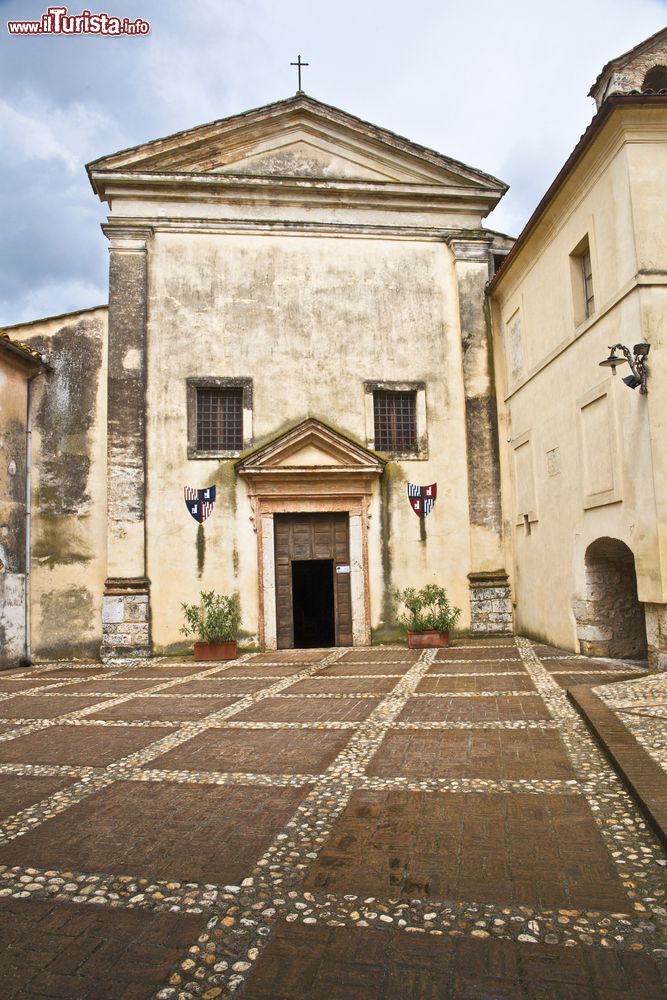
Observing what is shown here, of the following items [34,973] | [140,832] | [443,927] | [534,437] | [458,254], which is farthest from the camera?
[458,254]

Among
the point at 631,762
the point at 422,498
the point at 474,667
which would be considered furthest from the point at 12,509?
the point at 631,762

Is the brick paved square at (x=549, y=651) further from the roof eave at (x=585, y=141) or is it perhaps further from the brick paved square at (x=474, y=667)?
the roof eave at (x=585, y=141)

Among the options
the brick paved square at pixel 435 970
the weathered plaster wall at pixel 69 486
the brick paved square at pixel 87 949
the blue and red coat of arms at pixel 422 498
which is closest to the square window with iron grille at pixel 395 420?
→ the blue and red coat of arms at pixel 422 498

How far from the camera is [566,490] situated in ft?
37.0

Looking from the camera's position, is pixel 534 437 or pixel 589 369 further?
pixel 534 437

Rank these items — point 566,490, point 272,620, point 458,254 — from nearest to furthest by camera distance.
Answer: point 566,490, point 272,620, point 458,254

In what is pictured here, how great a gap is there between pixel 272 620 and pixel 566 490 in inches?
234

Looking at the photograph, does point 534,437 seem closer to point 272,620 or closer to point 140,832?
point 272,620

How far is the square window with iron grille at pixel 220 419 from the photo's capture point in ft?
46.0

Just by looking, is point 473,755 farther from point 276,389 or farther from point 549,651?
point 276,389

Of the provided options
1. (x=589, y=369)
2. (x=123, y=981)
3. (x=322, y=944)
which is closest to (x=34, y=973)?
(x=123, y=981)

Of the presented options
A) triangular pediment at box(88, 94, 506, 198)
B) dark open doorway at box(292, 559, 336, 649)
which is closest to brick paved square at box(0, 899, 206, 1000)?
dark open doorway at box(292, 559, 336, 649)

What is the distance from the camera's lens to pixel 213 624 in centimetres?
1288

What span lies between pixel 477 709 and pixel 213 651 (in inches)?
261
